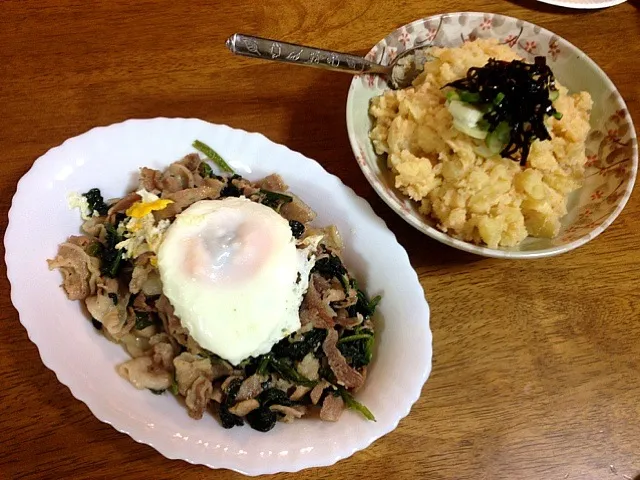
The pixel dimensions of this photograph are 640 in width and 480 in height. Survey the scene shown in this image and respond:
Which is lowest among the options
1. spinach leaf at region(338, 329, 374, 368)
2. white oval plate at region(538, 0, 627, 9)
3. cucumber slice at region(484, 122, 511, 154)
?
spinach leaf at region(338, 329, 374, 368)

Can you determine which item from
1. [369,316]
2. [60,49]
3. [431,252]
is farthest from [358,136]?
[60,49]

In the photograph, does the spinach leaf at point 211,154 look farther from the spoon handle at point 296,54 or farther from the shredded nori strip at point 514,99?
the shredded nori strip at point 514,99

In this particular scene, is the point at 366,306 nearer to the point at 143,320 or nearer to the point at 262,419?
the point at 262,419

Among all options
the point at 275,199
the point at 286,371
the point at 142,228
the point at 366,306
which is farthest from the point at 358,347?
the point at 142,228

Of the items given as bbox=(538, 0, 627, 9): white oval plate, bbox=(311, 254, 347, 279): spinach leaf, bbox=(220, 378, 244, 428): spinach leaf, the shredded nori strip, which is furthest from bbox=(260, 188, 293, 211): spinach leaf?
bbox=(538, 0, 627, 9): white oval plate

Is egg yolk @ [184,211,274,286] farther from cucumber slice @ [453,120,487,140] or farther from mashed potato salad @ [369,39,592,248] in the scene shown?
cucumber slice @ [453,120,487,140]

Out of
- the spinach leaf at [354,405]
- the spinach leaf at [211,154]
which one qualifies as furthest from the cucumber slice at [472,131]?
the spinach leaf at [354,405]

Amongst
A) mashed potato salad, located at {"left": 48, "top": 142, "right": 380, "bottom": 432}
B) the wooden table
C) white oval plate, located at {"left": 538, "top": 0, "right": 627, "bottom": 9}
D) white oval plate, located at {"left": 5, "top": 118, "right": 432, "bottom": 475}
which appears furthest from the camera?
white oval plate, located at {"left": 538, "top": 0, "right": 627, "bottom": 9}
